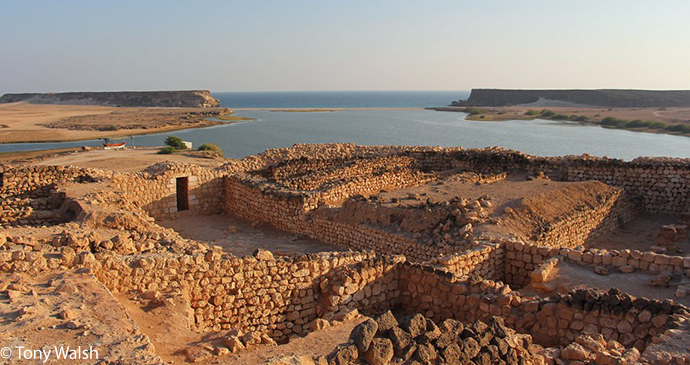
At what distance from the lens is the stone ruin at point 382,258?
5.46 metres

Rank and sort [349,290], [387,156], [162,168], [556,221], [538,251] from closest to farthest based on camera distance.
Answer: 1. [349,290]
2. [538,251]
3. [556,221]
4. [162,168]
5. [387,156]

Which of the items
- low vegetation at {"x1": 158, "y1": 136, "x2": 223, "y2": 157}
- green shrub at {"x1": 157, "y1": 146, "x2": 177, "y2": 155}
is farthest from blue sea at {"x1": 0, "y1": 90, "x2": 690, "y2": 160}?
green shrub at {"x1": 157, "y1": 146, "x2": 177, "y2": 155}

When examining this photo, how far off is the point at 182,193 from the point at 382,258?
997cm

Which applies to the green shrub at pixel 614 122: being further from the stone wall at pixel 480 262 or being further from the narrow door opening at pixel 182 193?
the stone wall at pixel 480 262

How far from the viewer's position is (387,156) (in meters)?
19.1

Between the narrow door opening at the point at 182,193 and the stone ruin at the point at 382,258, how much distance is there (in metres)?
A: 0.06

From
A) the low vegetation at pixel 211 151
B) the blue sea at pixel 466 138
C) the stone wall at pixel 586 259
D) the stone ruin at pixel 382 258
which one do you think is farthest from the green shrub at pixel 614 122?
the stone wall at pixel 586 259

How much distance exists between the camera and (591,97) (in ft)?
277

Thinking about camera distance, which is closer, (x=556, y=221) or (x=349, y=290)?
(x=349, y=290)

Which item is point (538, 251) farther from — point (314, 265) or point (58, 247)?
point (58, 247)

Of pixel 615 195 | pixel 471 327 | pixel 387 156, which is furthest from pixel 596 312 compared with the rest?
pixel 387 156

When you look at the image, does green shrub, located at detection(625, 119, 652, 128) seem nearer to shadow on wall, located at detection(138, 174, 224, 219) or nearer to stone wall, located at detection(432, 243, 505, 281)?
shadow on wall, located at detection(138, 174, 224, 219)

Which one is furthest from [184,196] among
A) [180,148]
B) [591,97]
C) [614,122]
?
[591,97]

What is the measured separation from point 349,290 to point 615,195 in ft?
34.6
